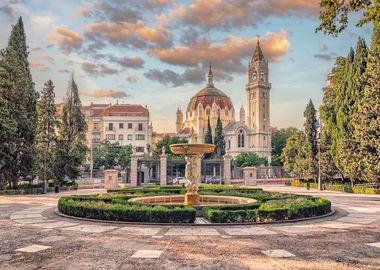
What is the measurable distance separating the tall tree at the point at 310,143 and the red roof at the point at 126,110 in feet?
170

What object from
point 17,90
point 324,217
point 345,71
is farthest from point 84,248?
point 345,71

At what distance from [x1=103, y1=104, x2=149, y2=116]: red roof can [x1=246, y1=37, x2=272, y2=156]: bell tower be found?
3217 cm

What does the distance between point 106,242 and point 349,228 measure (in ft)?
27.8

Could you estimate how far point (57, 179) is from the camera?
37.5m

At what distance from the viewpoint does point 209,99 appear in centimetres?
11750

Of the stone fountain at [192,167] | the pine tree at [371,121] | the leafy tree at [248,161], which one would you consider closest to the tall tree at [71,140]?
the stone fountain at [192,167]

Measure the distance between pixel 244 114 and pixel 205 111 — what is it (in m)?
13.2

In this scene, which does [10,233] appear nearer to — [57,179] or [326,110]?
[57,179]

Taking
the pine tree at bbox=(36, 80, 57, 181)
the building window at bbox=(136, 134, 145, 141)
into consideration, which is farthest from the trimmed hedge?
the building window at bbox=(136, 134, 145, 141)

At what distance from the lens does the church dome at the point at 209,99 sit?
116 meters

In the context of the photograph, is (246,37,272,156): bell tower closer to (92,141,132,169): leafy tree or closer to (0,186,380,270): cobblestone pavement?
(92,141,132,169): leafy tree

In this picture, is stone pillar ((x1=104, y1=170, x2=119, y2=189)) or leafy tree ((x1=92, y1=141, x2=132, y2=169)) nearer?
stone pillar ((x1=104, y1=170, x2=119, y2=189))

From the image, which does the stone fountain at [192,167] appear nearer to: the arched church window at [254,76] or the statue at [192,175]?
the statue at [192,175]

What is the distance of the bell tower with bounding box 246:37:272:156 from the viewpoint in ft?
327
